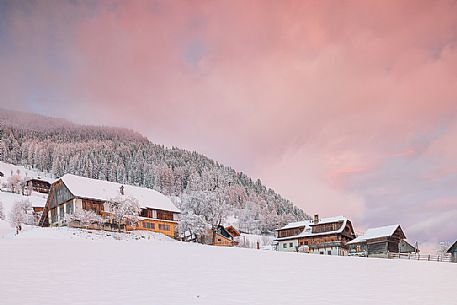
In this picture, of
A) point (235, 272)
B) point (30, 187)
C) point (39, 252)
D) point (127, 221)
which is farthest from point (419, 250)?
point (30, 187)

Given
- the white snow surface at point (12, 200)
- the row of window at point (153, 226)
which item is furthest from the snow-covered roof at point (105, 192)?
the white snow surface at point (12, 200)

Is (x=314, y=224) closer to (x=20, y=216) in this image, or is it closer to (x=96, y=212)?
(x=96, y=212)

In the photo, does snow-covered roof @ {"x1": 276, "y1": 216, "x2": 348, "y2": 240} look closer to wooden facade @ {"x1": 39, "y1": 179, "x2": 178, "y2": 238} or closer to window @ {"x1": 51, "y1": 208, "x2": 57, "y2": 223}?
wooden facade @ {"x1": 39, "y1": 179, "x2": 178, "y2": 238}

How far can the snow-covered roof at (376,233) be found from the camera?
80.9 m

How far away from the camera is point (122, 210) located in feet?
205

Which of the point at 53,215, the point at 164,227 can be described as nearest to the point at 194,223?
the point at 164,227

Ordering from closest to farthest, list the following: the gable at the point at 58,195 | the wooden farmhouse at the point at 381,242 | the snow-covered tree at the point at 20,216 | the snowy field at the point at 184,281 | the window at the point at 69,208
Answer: the snowy field at the point at 184,281
the window at the point at 69,208
the gable at the point at 58,195
the snow-covered tree at the point at 20,216
the wooden farmhouse at the point at 381,242

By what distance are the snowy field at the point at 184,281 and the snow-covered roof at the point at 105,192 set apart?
31.7 m

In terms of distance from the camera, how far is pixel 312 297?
20.0 meters

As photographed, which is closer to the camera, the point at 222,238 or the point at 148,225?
the point at 148,225

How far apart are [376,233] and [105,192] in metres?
54.3

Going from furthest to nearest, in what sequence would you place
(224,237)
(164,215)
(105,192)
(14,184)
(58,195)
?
(14,184) < (224,237) < (164,215) < (105,192) < (58,195)

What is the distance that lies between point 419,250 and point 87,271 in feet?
258

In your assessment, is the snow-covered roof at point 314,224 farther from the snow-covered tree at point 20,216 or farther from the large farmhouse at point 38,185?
the large farmhouse at point 38,185
